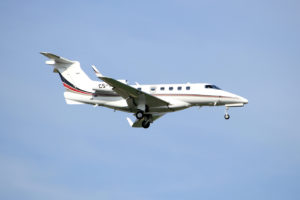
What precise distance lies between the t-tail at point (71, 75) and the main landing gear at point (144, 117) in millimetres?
3912

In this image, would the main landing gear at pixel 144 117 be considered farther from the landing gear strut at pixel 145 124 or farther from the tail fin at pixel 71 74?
the tail fin at pixel 71 74

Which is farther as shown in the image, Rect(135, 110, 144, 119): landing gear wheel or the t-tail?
the t-tail

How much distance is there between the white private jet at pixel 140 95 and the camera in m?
33.6

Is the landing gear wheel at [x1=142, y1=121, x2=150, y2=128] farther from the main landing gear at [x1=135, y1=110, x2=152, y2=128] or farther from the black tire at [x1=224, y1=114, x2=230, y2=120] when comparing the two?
the black tire at [x1=224, y1=114, x2=230, y2=120]

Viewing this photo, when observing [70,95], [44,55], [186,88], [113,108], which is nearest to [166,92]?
[186,88]

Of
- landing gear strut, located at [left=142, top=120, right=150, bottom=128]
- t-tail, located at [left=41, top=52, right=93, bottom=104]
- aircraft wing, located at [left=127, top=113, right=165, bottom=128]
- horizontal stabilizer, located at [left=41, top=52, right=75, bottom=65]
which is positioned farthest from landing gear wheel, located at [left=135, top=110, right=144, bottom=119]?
horizontal stabilizer, located at [left=41, top=52, right=75, bottom=65]

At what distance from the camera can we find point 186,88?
112 feet

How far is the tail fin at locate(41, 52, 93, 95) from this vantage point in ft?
118

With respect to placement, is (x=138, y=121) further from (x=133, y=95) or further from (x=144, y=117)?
(x=133, y=95)

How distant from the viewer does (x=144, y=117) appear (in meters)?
Answer: 35.5

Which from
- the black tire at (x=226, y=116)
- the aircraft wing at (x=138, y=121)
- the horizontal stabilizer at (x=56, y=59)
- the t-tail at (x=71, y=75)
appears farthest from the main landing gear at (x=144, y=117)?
the horizontal stabilizer at (x=56, y=59)

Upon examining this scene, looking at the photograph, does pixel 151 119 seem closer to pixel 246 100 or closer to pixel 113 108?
pixel 113 108

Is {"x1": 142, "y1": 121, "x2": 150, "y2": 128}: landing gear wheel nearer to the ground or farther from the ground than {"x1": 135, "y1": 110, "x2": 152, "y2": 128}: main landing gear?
nearer to the ground

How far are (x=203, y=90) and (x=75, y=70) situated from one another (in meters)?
9.91
